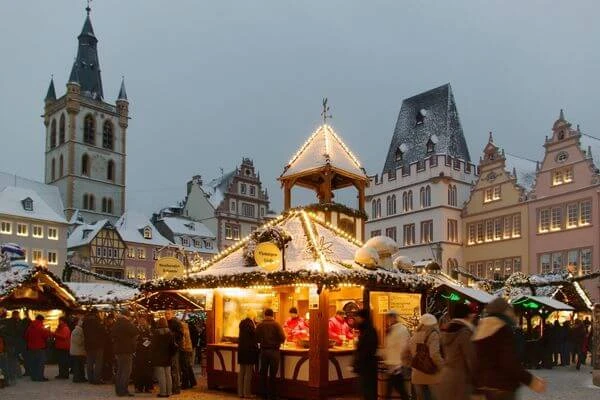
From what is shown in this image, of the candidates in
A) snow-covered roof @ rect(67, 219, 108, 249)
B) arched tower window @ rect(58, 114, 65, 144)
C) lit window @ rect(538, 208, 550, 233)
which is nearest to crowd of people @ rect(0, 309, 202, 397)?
lit window @ rect(538, 208, 550, 233)

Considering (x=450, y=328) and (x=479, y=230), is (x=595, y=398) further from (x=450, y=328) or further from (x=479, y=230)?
(x=479, y=230)

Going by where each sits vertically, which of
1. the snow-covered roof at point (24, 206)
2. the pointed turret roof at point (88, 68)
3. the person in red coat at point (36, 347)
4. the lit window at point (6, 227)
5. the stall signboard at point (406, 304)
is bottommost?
the person in red coat at point (36, 347)

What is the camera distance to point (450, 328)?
667 cm

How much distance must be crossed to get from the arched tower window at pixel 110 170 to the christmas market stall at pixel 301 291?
61676 mm

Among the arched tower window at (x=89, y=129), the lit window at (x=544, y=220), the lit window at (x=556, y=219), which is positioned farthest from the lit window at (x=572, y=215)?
the arched tower window at (x=89, y=129)

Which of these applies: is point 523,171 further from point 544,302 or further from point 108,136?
point 108,136

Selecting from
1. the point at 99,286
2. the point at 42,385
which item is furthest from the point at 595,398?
the point at 99,286

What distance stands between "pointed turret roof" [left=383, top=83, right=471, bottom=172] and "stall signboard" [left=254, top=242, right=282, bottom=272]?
33.8m

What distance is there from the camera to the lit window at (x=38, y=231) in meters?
53.9

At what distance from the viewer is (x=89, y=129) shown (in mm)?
74875

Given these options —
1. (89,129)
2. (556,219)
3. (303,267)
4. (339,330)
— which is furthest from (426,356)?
(89,129)

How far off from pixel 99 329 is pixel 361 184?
707 cm

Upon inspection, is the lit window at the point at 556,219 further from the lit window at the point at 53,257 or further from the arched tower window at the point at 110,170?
the arched tower window at the point at 110,170

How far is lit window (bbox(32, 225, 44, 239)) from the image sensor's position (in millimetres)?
53869
